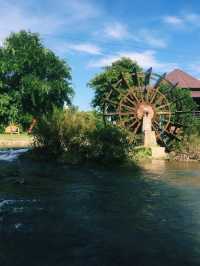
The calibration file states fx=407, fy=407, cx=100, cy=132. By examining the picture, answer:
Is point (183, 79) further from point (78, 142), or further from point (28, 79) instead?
point (78, 142)

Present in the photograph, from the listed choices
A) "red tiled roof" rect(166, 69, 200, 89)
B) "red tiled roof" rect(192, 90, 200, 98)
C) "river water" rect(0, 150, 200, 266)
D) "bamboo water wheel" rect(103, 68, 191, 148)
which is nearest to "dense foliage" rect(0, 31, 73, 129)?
"red tiled roof" rect(166, 69, 200, 89)

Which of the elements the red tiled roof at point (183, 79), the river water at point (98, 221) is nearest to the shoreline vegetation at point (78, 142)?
the river water at point (98, 221)

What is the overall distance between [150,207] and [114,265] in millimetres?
4152

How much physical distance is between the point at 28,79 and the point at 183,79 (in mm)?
16433

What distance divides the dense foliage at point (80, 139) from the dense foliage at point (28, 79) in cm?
2261

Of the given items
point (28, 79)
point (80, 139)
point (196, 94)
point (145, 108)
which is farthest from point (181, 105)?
point (28, 79)

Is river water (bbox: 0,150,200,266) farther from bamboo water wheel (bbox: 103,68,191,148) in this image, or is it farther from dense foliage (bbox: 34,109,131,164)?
bamboo water wheel (bbox: 103,68,191,148)

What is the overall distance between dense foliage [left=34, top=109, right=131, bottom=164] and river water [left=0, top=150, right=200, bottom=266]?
478cm

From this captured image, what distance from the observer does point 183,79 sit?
39969mm

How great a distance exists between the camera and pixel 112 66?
3600 cm

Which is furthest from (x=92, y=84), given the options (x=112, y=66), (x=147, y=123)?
(x=147, y=123)

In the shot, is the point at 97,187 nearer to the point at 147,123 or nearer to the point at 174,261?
the point at 174,261

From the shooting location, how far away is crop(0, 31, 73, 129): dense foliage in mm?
43844

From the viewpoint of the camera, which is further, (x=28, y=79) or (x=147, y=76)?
(x=28, y=79)
